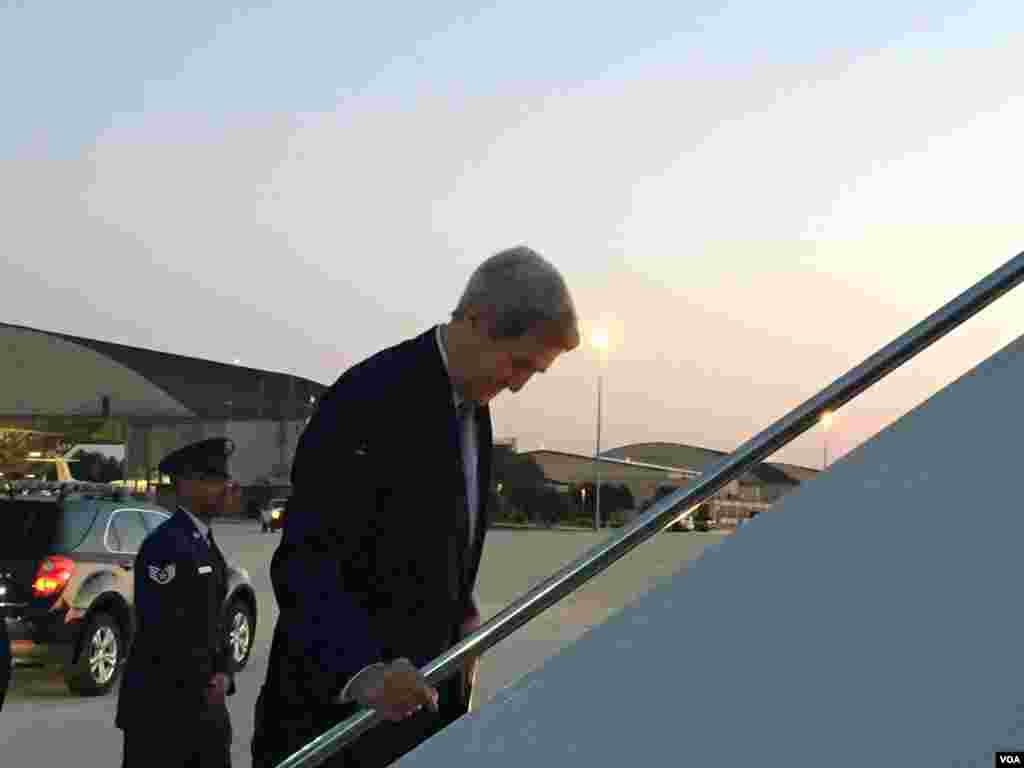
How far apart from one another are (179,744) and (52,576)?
5.60 m

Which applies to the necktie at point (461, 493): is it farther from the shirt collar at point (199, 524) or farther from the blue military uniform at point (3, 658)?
the blue military uniform at point (3, 658)

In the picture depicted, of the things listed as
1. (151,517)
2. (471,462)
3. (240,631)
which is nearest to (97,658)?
(240,631)

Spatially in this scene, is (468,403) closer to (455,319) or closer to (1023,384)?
(455,319)

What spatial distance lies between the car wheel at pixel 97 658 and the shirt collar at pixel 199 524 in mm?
5117

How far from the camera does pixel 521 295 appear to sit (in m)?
2.22

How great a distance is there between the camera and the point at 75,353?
61.8 meters

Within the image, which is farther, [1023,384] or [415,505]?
[415,505]

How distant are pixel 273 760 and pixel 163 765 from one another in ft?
5.93

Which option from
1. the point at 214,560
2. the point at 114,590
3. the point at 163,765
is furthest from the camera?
the point at 114,590

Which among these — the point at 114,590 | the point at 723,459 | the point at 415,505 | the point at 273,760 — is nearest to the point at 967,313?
the point at 723,459

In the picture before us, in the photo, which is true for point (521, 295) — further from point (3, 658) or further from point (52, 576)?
point (52, 576)

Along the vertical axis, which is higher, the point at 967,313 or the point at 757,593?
the point at 967,313

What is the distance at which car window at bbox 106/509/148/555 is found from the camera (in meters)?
9.91

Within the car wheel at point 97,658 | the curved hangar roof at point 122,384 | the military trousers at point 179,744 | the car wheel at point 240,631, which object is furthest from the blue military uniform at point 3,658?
the curved hangar roof at point 122,384
